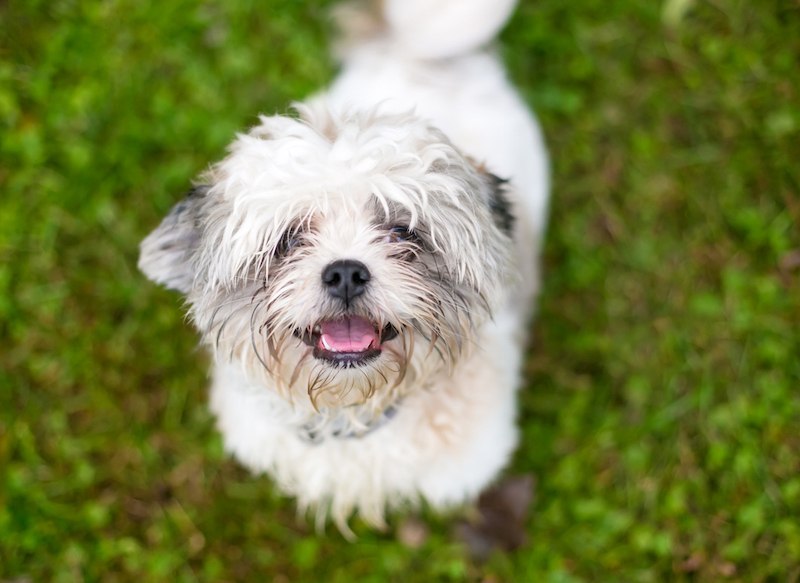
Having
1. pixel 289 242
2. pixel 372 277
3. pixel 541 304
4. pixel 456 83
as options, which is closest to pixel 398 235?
pixel 372 277

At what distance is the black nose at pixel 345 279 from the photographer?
2.04 m

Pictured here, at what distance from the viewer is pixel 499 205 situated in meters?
2.39

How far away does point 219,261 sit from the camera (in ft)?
6.99

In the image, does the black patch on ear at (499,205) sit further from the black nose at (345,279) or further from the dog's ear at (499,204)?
the black nose at (345,279)

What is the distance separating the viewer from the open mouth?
2197 millimetres

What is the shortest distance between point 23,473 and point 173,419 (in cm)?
72

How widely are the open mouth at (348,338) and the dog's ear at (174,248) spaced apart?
46cm

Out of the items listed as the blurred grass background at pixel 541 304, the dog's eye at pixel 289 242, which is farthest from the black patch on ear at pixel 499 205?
the blurred grass background at pixel 541 304

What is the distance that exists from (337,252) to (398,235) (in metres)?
0.20

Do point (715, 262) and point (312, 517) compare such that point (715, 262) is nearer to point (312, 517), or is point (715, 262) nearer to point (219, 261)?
A: point (312, 517)

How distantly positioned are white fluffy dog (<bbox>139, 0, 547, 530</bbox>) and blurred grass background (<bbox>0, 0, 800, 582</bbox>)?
729mm

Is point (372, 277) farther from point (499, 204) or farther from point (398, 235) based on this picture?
point (499, 204)

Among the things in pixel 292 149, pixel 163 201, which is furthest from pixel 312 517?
pixel 292 149

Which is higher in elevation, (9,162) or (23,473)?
(9,162)
